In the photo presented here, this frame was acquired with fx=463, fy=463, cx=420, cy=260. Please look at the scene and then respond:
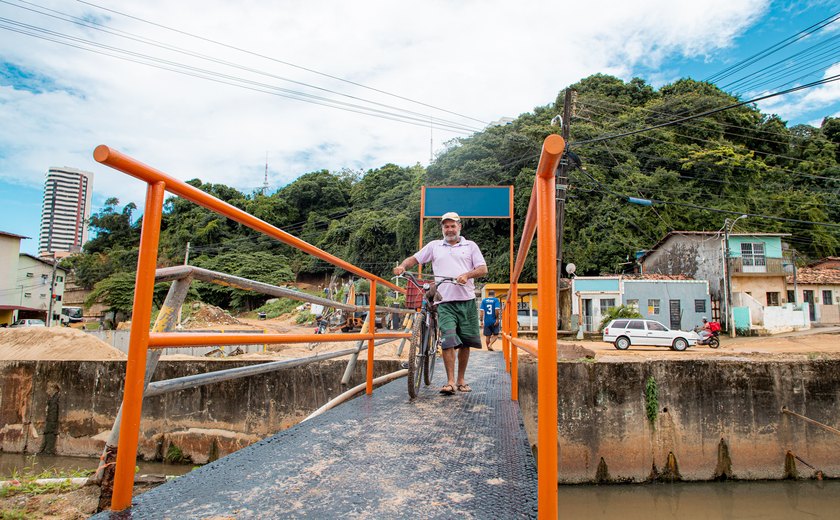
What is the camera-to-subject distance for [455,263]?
380 cm

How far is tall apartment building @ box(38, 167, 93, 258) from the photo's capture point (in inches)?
4560

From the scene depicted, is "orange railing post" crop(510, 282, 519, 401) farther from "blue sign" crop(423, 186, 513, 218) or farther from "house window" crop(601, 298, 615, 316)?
"house window" crop(601, 298, 615, 316)

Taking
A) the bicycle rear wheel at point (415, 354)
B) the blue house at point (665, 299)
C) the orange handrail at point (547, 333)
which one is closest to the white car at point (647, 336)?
the blue house at point (665, 299)

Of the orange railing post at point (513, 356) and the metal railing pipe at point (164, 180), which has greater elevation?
the metal railing pipe at point (164, 180)

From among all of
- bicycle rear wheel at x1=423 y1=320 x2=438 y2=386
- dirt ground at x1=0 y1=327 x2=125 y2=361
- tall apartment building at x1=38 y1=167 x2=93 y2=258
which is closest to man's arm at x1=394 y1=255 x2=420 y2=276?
bicycle rear wheel at x1=423 y1=320 x2=438 y2=386

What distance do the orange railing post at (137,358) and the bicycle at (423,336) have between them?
85.6 inches

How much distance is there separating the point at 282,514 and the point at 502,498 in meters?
0.71

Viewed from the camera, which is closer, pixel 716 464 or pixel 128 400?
pixel 128 400

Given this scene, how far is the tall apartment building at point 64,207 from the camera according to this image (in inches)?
4560

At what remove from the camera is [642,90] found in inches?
1446

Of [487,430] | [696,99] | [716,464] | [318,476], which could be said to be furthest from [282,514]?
[696,99]

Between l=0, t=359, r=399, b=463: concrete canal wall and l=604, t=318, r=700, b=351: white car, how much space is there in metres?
11.6

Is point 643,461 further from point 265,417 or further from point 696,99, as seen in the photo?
point 696,99

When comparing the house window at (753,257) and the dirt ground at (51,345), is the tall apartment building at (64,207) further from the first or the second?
the house window at (753,257)
